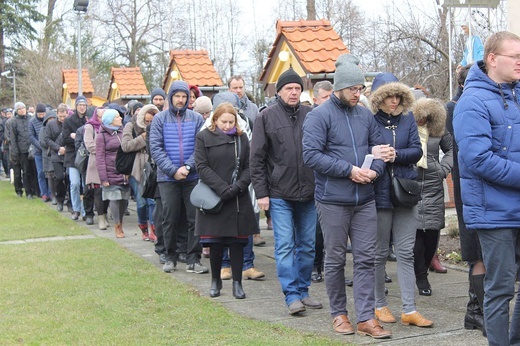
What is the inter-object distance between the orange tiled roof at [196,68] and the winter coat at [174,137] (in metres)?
6.27

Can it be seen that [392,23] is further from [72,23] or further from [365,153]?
[72,23]

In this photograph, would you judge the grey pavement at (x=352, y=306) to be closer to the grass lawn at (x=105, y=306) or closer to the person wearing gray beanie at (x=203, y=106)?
the grass lawn at (x=105, y=306)

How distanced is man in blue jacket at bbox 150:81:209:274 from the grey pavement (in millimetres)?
339

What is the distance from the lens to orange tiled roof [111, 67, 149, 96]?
838 inches

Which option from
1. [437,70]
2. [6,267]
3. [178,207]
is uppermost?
[437,70]

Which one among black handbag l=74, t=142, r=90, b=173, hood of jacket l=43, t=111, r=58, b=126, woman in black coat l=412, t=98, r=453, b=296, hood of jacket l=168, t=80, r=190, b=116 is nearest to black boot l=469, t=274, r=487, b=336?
woman in black coat l=412, t=98, r=453, b=296

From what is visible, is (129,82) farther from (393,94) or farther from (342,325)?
(342,325)

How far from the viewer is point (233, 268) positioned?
26.5 ft

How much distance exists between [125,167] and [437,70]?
1202cm

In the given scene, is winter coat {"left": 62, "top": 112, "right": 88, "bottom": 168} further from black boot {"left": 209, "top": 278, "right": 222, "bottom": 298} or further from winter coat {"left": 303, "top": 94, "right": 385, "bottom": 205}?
winter coat {"left": 303, "top": 94, "right": 385, "bottom": 205}

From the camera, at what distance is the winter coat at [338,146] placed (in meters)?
6.50

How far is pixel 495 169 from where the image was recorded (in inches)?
196

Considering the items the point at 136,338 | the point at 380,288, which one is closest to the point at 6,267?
the point at 136,338

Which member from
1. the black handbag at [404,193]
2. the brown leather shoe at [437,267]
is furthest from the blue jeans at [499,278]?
the brown leather shoe at [437,267]
